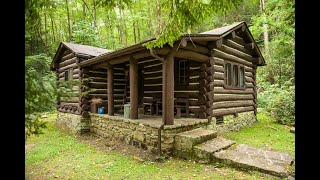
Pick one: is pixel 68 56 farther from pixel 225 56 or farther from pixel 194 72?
pixel 225 56

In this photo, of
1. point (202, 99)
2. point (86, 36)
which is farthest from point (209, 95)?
point (86, 36)

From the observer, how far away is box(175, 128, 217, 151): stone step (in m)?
6.86

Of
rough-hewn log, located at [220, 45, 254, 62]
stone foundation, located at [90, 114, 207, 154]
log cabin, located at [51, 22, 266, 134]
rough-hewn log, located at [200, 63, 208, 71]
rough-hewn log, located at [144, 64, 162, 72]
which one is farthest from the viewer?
rough-hewn log, located at [144, 64, 162, 72]

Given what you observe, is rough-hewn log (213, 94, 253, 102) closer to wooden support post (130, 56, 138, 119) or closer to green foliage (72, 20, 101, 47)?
wooden support post (130, 56, 138, 119)

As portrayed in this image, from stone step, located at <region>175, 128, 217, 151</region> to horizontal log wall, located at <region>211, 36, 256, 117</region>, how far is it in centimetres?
229

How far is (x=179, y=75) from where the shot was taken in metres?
10.3

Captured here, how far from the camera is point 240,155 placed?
635cm

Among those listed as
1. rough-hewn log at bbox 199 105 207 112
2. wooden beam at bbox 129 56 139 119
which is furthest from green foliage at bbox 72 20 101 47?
rough-hewn log at bbox 199 105 207 112

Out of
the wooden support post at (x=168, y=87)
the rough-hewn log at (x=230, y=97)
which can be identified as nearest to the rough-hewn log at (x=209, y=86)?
the rough-hewn log at (x=230, y=97)

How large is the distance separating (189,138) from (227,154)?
4.04 ft

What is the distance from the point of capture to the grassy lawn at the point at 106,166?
19.0 feet

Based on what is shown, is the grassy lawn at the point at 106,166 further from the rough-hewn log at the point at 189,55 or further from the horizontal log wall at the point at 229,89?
the rough-hewn log at the point at 189,55

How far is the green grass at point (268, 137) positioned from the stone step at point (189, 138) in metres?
2.14
